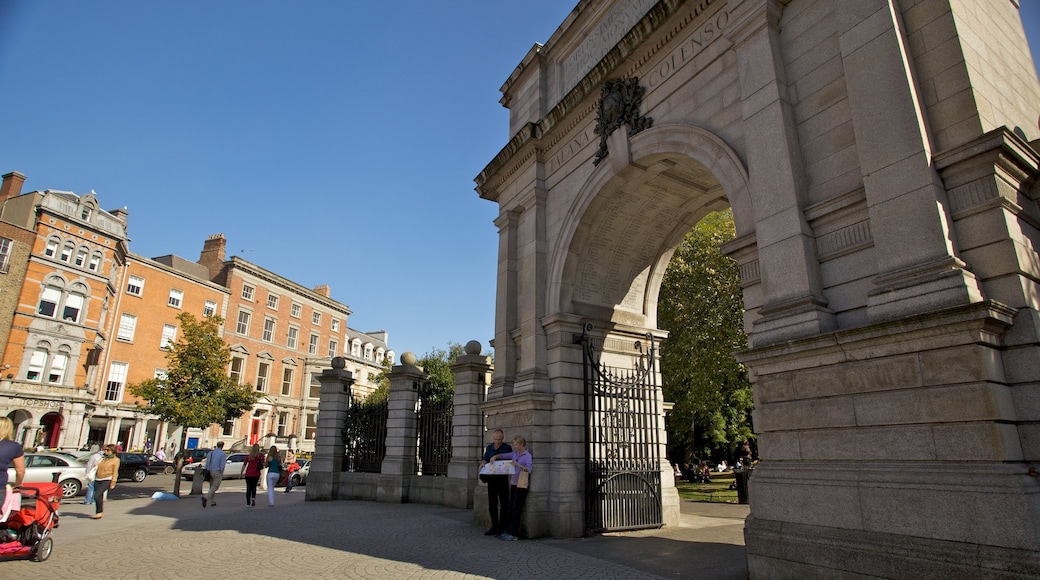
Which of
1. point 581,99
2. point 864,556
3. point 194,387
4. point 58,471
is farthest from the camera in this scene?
A: point 194,387

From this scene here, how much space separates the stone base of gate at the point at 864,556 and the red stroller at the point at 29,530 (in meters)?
9.06

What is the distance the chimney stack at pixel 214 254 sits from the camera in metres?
45.3

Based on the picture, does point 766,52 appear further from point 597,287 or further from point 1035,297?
point 597,287

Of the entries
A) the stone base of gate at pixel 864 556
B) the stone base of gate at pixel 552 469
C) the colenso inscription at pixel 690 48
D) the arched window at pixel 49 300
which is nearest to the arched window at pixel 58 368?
the arched window at pixel 49 300

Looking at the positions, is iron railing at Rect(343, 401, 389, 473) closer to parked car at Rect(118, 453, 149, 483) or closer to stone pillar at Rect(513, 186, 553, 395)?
stone pillar at Rect(513, 186, 553, 395)

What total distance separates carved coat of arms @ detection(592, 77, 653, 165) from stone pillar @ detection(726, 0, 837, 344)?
233cm

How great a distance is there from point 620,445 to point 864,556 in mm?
6089

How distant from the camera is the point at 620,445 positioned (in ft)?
36.7

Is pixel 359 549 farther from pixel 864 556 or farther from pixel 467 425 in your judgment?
pixel 864 556

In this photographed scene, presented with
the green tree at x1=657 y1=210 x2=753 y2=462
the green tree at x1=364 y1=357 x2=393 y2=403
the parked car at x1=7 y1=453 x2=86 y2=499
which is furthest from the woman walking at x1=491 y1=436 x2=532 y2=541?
the parked car at x1=7 y1=453 x2=86 y2=499

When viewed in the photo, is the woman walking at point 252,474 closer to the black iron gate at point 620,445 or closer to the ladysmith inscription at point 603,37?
the black iron gate at point 620,445

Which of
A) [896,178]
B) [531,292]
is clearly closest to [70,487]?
[531,292]

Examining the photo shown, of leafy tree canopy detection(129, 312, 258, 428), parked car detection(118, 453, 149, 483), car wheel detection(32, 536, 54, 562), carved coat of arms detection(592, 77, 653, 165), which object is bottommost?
car wheel detection(32, 536, 54, 562)

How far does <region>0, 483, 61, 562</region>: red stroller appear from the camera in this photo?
7.49 meters
